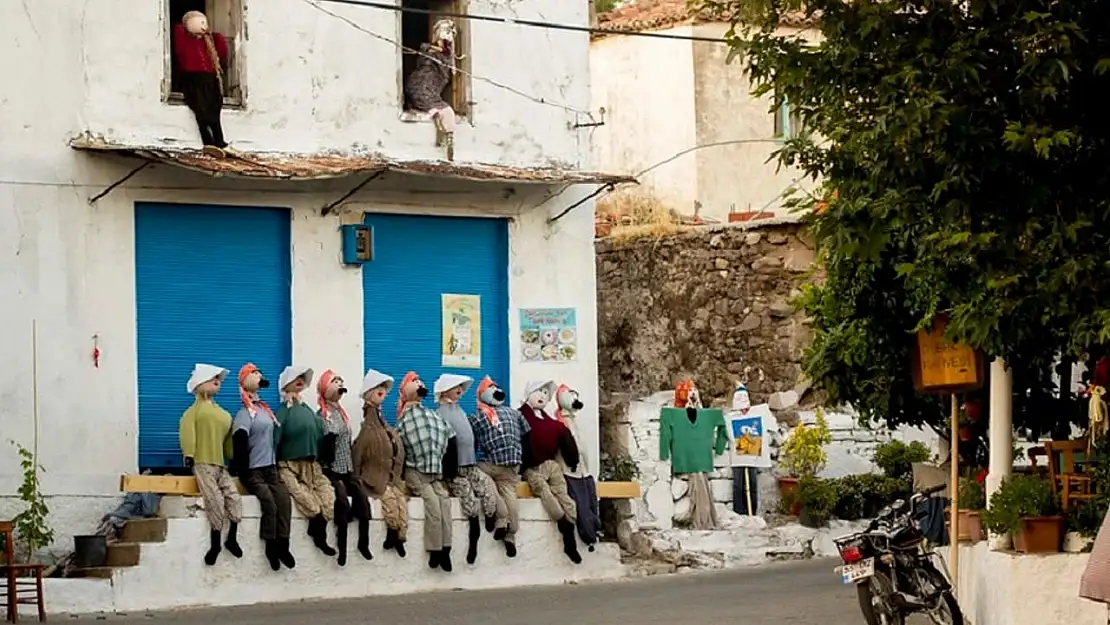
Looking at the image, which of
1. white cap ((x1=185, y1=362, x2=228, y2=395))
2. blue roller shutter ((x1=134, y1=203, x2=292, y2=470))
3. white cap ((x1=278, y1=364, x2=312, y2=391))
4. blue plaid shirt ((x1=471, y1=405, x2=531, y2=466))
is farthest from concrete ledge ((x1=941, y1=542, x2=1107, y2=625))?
blue roller shutter ((x1=134, y1=203, x2=292, y2=470))

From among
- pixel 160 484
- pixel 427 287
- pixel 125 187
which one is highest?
pixel 125 187

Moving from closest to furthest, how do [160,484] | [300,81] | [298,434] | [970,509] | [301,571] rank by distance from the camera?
[970,509] → [160,484] → [298,434] → [301,571] → [300,81]

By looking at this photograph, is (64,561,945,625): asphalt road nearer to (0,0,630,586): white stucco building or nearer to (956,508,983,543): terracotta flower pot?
(956,508,983,543): terracotta flower pot

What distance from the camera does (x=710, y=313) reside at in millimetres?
27516

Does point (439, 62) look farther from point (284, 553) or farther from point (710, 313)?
point (710, 313)

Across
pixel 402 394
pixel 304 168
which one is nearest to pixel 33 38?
pixel 304 168

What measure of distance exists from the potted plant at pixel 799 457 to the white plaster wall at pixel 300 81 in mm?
3901

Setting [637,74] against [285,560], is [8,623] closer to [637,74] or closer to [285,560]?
[285,560]

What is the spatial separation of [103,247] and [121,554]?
2.96 metres

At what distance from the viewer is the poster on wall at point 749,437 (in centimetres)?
2444

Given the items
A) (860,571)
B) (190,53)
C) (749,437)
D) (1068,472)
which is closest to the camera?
(860,571)

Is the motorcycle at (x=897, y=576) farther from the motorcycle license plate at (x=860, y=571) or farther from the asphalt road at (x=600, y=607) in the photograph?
the asphalt road at (x=600, y=607)

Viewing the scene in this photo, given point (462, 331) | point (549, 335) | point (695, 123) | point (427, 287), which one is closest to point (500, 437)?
point (462, 331)

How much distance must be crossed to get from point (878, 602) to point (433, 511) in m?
6.10
